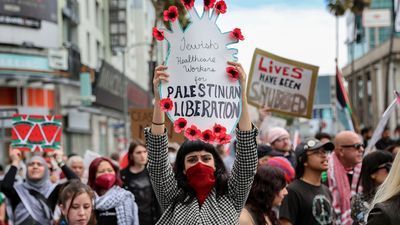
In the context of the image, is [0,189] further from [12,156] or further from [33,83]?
[33,83]

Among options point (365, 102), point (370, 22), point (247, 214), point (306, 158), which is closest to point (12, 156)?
point (306, 158)

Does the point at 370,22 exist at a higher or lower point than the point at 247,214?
higher

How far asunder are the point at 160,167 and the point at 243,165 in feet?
1.61

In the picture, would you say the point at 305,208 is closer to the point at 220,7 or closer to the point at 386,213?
the point at 220,7

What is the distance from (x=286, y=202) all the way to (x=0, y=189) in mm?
3403

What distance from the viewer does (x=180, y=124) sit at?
4.85 m

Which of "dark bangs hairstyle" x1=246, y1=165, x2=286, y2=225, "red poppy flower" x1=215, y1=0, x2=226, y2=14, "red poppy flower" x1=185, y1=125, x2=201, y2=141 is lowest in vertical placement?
"dark bangs hairstyle" x1=246, y1=165, x2=286, y2=225

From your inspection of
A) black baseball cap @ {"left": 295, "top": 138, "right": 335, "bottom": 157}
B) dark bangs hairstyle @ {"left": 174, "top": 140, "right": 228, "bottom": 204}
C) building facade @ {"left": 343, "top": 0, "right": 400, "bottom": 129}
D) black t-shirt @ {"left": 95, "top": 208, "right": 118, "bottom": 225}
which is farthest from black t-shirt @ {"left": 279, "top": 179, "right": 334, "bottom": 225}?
building facade @ {"left": 343, "top": 0, "right": 400, "bottom": 129}

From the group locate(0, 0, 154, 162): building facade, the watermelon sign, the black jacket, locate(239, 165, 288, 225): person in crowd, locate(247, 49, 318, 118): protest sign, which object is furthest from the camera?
locate(0, 0, 154, 162): building facade

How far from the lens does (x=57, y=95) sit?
1267 inches

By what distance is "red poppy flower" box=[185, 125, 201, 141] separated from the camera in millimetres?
4742

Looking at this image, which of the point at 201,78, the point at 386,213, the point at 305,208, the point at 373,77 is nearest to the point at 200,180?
the point at 201,78

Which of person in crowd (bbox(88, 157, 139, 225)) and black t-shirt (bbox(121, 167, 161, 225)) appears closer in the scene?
person in crowd (bbox(88, 157, 139, 225))

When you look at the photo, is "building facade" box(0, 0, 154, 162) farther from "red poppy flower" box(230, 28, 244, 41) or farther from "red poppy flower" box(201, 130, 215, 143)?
"red poppy flower" box(201, 130, 215, 143)
